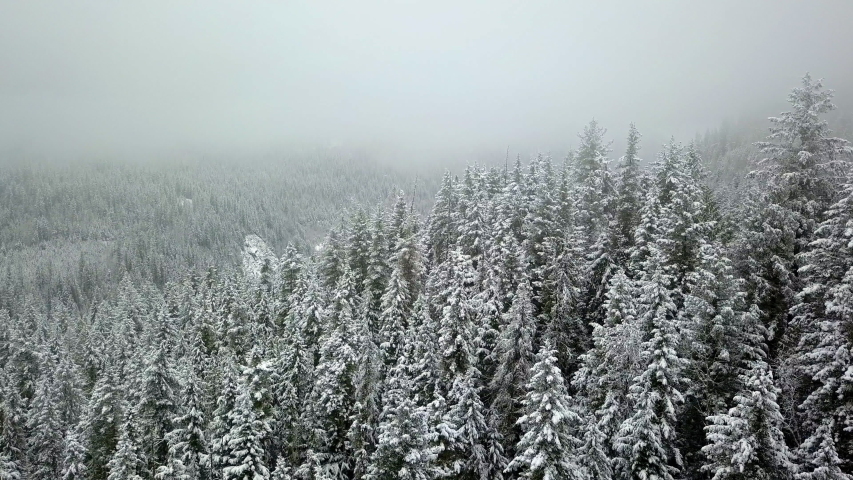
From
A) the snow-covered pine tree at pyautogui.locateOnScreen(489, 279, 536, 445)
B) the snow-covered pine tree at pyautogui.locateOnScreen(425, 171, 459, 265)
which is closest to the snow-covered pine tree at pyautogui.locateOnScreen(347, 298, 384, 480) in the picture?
the snow-covered pine tree at pyautogui.locateOnScreen(489, 279, 536, 445)

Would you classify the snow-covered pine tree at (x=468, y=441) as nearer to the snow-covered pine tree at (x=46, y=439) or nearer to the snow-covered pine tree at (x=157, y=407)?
the snow-covered pine tree at (x=157, y=407)

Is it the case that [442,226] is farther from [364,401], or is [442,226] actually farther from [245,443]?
[245,443]

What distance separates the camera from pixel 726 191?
76.5 m

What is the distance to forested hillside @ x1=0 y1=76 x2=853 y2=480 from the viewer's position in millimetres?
20156

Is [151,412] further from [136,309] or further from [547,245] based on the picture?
[136,309]

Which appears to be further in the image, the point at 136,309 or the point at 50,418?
the point at 136,309

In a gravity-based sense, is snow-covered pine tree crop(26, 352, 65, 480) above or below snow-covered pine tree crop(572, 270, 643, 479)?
below

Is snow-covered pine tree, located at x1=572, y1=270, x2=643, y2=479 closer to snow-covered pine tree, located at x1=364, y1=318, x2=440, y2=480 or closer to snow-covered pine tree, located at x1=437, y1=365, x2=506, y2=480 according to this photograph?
snow-covered pine tree, located at x1=437, y1=365, x2=506, y2=480

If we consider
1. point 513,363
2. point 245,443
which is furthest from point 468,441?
point 245,443

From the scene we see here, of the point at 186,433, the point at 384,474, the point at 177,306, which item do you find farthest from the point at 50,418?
the point at 384,474

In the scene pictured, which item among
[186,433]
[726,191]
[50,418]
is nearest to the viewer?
[186,433]

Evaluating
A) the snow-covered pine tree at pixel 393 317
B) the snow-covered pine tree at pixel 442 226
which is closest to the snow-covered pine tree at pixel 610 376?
the snow-covered pine tree at pixel 393 317

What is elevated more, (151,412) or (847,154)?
(847,154)

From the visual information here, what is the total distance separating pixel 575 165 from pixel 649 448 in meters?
29.4
